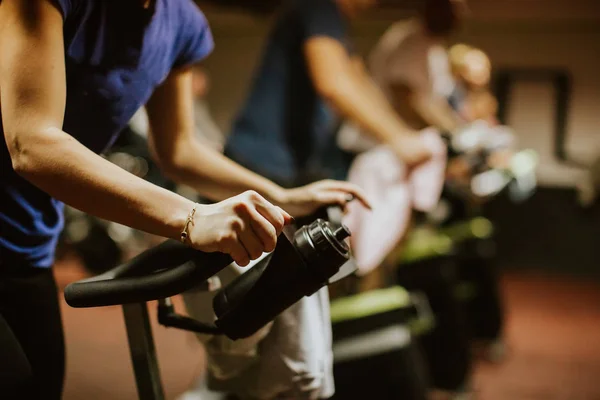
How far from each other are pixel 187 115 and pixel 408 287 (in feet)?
4.60

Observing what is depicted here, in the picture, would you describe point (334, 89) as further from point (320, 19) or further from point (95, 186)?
point (95, 186)

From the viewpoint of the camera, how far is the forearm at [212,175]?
1.11 m

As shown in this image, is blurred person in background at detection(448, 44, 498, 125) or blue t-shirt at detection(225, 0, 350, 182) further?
blurred person in background at detection(448, 44, 498, 125)

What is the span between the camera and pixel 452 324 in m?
2.31

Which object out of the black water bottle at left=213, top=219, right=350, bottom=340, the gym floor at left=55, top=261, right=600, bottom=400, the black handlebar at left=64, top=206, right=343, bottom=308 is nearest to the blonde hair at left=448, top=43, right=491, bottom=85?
the gym floor at left=55, top=261, right=600, bottom=400

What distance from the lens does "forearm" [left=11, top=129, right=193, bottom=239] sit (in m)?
0.73

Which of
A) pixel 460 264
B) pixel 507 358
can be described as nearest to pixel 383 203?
pixel 460 264

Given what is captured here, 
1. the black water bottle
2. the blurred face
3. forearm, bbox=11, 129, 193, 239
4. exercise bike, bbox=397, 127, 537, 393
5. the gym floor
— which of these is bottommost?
the gym floor

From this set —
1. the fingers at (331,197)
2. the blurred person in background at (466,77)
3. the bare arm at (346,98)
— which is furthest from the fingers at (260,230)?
the blurred person in background at (466,77)

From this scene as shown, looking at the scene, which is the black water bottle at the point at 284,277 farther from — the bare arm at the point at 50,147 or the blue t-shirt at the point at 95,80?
the blue t-shirt at the point at 95,80

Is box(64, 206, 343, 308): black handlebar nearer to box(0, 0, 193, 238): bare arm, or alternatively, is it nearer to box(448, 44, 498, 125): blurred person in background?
box(0, 0, 193, 238): bare arm

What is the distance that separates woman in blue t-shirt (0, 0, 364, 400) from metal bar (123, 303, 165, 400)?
14 centimetres

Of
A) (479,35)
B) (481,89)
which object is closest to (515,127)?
(479,35)

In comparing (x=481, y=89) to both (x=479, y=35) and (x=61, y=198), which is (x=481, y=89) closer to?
(x=479, y=35)
